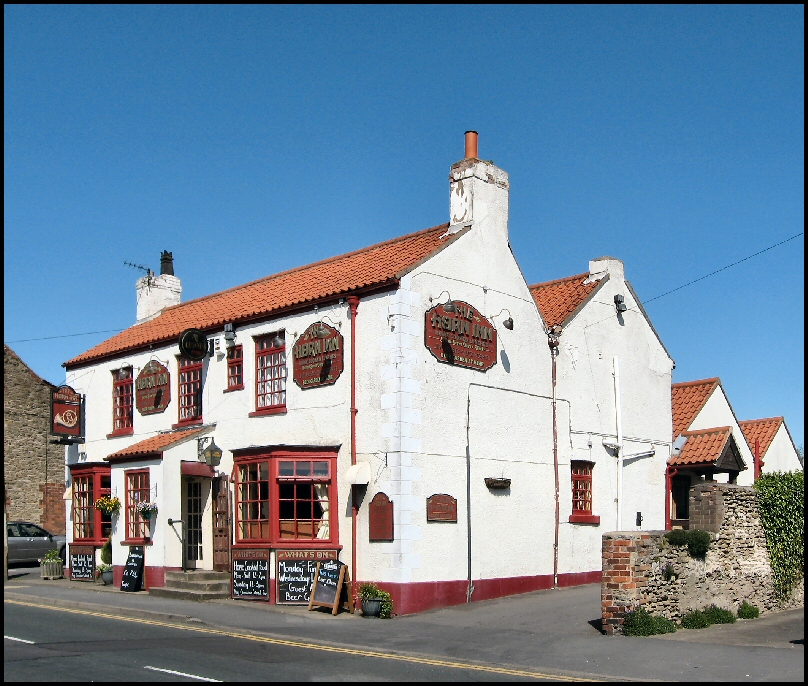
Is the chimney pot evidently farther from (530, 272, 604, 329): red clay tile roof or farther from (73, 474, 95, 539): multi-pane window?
(73, 474, 95, 539): multi-pane window

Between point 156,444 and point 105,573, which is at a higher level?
point 156,444

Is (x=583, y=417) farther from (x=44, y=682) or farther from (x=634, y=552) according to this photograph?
(x=44, y=682)

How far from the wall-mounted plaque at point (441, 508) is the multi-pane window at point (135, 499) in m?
7.43

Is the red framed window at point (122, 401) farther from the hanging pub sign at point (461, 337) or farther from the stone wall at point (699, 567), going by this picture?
the stone wall at point (699, 567)

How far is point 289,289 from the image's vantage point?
2331 cm

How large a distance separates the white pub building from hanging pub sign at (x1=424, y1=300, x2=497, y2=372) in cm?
5

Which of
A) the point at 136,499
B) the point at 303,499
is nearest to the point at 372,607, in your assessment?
the point at 303,499

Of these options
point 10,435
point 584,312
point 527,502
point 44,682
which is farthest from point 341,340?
point 10,435

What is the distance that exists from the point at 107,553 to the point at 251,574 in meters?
6.17

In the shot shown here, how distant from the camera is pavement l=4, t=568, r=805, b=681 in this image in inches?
502

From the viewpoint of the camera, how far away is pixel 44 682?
34.6 ft

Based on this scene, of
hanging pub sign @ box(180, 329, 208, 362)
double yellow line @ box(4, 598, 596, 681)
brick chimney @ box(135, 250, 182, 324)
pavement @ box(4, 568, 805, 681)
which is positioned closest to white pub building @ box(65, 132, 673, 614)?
hanging pub sign @ box(180, 329, 208, 362)

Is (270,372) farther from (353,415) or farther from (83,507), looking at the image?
(83,507)

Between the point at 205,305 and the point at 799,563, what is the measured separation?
1638cm
